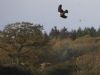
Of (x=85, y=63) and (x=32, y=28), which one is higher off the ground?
(x=32, y=28)

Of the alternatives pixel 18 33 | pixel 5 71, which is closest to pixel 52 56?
pixel 18 33

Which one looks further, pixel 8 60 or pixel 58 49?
pixel 58 49

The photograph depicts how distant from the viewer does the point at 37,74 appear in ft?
82.0

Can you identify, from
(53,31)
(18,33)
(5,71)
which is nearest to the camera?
(5,71)

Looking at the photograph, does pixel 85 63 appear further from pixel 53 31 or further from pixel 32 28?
pixel 53 31

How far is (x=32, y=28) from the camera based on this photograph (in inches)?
1316

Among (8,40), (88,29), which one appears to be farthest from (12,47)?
(88,29)

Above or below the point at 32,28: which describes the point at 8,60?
below

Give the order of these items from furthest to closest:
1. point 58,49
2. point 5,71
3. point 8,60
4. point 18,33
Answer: point 58,49, point 18,33, point 8,60, point 5,71

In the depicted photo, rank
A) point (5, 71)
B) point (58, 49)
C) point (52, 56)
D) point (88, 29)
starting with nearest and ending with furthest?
point (5, 71) < point (52, 56) < point (58, 49) < point (88, 29)

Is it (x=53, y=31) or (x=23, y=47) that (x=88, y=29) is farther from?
(x=23, y=47)

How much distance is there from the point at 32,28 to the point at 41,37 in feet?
3.44

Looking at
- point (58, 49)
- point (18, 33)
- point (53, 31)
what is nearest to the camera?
point (18, 33)

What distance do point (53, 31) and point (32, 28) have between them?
129ft
